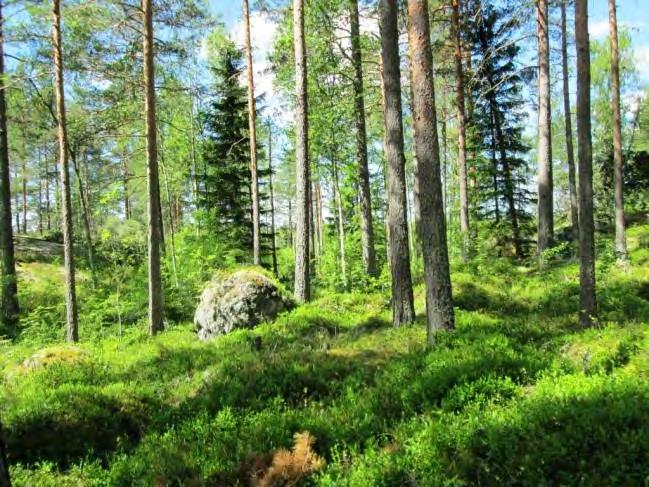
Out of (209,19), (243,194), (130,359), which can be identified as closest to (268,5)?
(209,19)

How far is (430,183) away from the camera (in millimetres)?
7270

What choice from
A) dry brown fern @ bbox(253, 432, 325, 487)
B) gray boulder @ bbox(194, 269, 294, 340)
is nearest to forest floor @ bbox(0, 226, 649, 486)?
dry brown fern @ bbox(253, 432, 325, 487)

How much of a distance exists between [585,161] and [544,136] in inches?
280

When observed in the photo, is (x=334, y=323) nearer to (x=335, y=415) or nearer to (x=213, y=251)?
(x=335, y=415)

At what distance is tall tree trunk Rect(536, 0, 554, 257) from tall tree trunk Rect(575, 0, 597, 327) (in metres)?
6.35

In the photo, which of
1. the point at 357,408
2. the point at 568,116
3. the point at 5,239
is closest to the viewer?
the point at 357,408

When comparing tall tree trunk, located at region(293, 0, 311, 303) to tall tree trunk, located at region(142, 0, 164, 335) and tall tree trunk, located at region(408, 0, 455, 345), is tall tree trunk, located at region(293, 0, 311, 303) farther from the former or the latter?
tall tree trunk, located at region(408, 0, 455, 345)

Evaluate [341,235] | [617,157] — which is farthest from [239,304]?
[617,157]

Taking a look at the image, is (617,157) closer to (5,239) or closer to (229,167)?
(229,167)

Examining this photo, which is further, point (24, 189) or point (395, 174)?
point (24, 189)

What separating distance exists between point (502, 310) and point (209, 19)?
11439mm

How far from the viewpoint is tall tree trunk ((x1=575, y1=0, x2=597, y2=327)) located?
801 centimetres

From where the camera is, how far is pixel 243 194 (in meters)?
20.9

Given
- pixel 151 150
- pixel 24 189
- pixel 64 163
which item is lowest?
pixel 64 163
